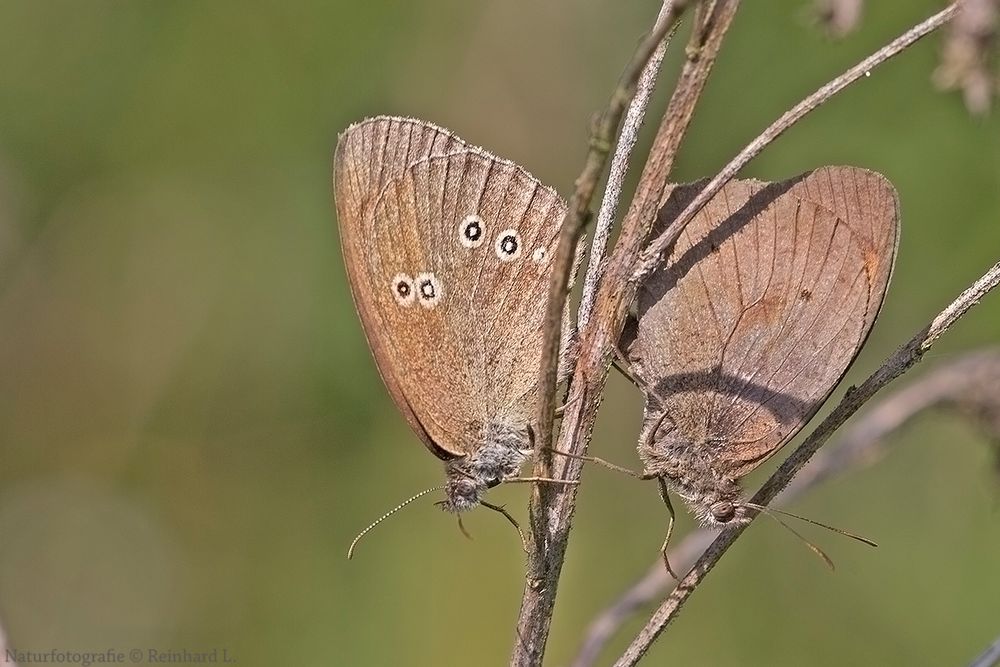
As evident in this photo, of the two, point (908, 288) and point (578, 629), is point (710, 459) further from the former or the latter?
point (908, 288)

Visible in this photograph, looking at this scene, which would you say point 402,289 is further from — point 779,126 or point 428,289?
point 779,126

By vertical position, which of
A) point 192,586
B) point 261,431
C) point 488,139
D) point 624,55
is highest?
point 624,55

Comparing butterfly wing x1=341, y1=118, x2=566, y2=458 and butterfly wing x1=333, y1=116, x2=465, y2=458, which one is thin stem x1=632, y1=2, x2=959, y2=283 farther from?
butterfly wing x1=333, y1=116, x2=465, y2=458

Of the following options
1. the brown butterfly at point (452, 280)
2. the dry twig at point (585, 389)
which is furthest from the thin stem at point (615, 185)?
the brown butterfly at point (452, 280)

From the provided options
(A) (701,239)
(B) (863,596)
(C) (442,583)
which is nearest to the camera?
(A) (701,239)

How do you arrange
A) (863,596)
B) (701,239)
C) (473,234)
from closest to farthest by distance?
(701,239), (473,234), (863,596)

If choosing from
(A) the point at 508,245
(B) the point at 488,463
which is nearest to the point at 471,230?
(A) the point at 508,245

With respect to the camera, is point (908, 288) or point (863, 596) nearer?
point (863, 596)

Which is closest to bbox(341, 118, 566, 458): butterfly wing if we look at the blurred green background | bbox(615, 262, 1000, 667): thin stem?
bbox(615, 262, 1000, 667): thin stem

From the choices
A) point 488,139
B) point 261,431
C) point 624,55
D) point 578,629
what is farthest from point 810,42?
point 261,431

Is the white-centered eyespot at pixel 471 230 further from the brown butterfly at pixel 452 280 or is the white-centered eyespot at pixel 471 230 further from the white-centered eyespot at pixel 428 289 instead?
the white-centered eyespot at pixel 428 289
